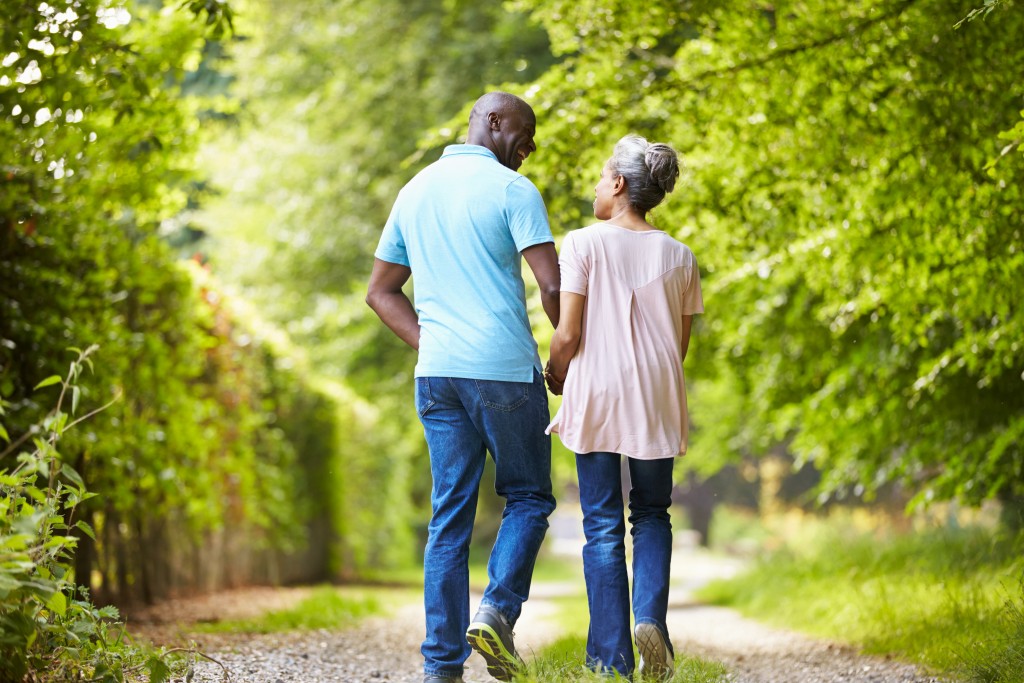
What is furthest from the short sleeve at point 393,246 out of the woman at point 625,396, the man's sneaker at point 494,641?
the man's sneaker at point 494,641

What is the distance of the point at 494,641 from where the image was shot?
3.39 m

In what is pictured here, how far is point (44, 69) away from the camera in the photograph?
4801 millimetres

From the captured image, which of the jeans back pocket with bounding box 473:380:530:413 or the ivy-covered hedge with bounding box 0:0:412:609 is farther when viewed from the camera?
the ivy-covered hedge with bounding box 0:0:412:609

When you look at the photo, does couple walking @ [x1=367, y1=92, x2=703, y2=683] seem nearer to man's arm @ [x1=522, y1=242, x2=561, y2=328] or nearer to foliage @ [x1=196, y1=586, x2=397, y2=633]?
man's arm @ [x1=522, y1=242, x2=561, y2=328]

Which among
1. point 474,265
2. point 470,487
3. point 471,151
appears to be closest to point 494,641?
point 470,487

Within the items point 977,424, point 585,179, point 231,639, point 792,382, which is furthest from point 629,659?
point 792,382

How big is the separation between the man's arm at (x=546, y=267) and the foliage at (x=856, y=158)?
1.97 m

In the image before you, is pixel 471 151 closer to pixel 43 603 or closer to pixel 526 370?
pixel 526 370

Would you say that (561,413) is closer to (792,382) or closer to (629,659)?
(629,659)

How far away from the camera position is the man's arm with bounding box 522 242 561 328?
11.5 ft

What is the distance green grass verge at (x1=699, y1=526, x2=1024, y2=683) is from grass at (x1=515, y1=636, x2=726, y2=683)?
0.90 metres

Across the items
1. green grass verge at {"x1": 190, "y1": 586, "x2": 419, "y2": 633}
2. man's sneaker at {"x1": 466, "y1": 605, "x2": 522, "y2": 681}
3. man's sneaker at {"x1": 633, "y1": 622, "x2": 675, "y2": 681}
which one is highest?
man's sneaker at {"x1": 466, "y1": 605, "x2": 522, "y2": 681}

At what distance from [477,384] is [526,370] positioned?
0.17 m

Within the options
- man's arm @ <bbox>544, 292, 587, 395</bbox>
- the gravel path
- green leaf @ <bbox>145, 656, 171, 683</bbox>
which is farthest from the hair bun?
green leaf @ <bbox>145, 656, 171, 683</bbox>
